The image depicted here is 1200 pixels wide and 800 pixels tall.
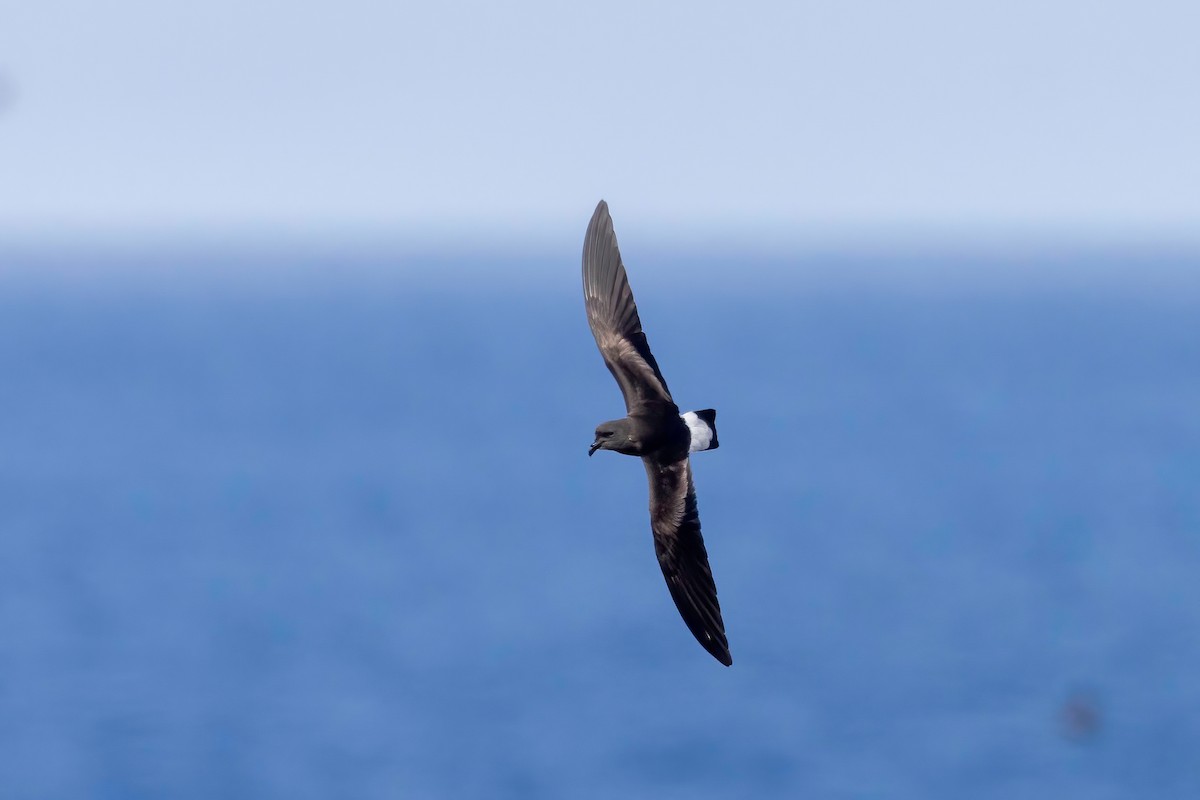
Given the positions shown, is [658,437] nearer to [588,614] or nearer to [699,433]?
[699,433]

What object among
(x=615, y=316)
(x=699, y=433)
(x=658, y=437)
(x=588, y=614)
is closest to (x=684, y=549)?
(x=658, y=437)

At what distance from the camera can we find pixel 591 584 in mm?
82375

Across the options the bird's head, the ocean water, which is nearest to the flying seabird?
the bird's head

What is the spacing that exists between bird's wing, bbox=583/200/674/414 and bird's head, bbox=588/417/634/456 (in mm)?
635

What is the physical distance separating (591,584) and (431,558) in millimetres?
12931

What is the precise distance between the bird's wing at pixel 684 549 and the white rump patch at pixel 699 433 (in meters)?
0.21

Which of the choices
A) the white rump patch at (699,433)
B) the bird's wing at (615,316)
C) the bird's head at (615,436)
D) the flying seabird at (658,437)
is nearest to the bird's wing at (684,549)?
the flying seabird at (658,437)

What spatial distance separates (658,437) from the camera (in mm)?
17250

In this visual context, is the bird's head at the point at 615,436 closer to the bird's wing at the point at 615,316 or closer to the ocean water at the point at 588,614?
the bird's wing at the point at 615,316

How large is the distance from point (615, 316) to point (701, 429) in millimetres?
1755

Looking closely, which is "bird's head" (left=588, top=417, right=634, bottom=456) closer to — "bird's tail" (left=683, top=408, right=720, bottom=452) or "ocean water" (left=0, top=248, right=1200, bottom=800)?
"bird's tail" (left=683, top=408, right=720, bottom=452)

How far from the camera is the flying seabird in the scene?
1691 centimetres

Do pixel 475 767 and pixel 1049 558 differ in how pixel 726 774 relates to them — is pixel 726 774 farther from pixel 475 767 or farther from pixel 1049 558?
pixel 1049 558

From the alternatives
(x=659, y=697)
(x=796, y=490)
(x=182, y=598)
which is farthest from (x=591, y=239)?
(x=796, y=490)
